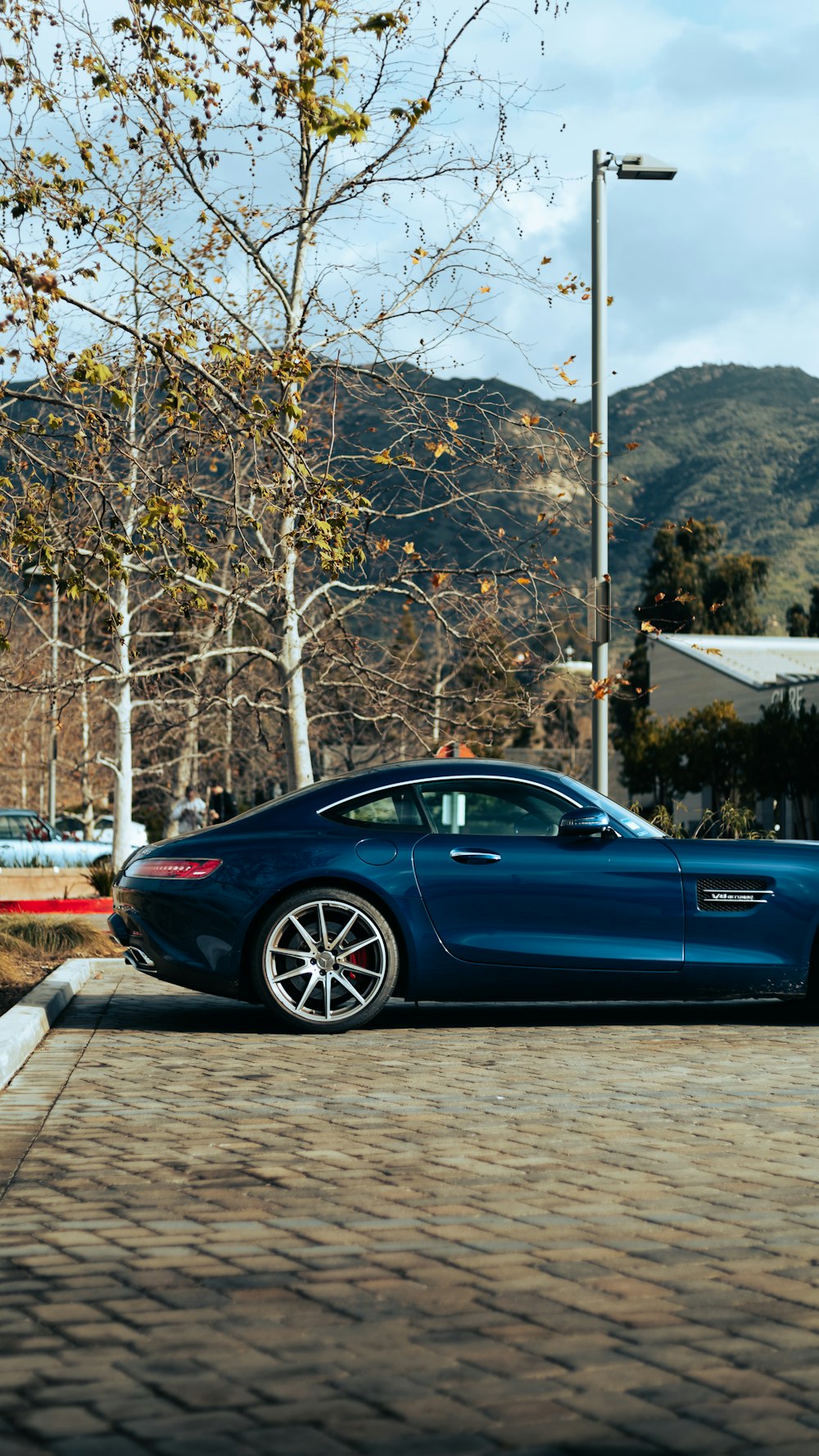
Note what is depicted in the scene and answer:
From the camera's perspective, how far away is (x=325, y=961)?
8961 millimetres

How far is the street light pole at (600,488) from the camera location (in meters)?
15.4

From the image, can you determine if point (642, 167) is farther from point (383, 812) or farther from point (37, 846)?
point (37, 846)

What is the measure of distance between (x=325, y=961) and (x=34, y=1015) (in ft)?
4.90

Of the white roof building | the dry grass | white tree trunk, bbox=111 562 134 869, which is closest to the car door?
the dry grass

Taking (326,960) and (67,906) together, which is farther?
(67,906)

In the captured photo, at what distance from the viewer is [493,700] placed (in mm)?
17203

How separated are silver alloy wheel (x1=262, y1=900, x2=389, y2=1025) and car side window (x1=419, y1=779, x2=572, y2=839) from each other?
27.6 inches

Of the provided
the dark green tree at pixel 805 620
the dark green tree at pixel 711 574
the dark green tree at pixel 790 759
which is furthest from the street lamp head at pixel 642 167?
Result: the dark green tree at pixel 805 620

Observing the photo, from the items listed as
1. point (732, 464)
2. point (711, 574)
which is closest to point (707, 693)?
point (711, 574)

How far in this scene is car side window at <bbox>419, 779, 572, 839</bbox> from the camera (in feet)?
30.2

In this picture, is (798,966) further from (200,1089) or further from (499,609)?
(499,609)

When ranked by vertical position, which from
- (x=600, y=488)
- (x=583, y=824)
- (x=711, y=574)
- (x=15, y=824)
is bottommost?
(x=15, y=824)

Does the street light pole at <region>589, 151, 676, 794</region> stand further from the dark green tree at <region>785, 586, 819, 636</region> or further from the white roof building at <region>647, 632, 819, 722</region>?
the dark green tree at <region>785, 586, 819, 636</region>

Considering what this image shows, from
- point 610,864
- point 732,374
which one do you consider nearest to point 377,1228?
point 610,864
